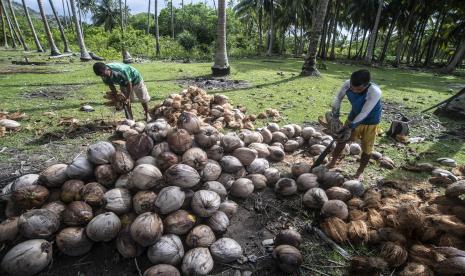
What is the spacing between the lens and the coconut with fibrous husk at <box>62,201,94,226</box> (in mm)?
3135

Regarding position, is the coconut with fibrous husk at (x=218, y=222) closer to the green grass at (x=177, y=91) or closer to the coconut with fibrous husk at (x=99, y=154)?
the coconut with fibrous husk at (x=99, y=154)

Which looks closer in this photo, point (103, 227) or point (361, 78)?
point (103, 227)

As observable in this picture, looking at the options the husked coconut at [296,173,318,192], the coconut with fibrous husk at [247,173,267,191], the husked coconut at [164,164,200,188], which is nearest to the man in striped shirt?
the husked coconut at [296,173,318,192]

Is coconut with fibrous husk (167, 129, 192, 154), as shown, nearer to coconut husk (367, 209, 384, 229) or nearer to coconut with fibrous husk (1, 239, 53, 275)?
coconut with fibrous husk (1, 239, 53, 275)

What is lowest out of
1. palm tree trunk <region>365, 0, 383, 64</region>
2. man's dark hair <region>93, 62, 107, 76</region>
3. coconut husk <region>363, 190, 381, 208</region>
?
coconut husk <region>363, 190, 381, 208</region>

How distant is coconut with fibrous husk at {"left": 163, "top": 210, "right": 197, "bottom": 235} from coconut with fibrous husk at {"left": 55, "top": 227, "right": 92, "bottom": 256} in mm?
841

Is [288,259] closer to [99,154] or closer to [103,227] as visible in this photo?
[103,227]

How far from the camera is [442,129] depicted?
759 centimetres

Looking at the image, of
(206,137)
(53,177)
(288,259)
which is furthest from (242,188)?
(53,177)

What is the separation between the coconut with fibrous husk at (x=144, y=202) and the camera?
3.25 m

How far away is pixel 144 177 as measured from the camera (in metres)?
3.39

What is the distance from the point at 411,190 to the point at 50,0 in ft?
81.5

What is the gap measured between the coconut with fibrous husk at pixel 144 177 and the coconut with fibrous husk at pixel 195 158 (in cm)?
47

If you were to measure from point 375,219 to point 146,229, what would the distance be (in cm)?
266
